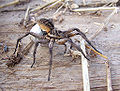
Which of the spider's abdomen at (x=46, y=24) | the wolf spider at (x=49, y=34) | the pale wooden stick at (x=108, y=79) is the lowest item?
the pale wooden stick at (x=108, y=79)

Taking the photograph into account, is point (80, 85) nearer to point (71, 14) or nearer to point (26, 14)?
point (71, 14)

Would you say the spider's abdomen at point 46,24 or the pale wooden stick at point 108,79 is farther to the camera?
the spider's abdomen at point 46,24

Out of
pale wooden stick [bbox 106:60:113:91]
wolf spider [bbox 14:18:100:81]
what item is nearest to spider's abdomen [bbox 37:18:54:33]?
wolf spider [bbox 14:18:100:81]

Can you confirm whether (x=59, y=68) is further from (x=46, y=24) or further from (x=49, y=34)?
(x=46, y=24)

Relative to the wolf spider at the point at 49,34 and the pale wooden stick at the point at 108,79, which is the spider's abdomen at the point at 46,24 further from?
the pale wooden stick at the point at 108,79

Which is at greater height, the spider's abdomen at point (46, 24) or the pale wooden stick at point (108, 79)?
the spider's abdomen at point (46, 24)

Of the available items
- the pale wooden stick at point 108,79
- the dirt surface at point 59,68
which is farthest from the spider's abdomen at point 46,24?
the pale wooden stick at point 108,79

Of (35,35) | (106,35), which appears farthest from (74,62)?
(106,35)

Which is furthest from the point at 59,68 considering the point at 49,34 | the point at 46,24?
the point at 46,24

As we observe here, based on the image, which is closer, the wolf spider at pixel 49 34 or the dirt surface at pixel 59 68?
the dirt surface at pixel 59 68

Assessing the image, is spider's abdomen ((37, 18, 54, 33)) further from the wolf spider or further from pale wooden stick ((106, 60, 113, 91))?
pale wooden stick ((106, 60, 113, 91))

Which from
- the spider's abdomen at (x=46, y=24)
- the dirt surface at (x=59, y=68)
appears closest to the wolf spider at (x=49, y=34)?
the spider's abdomen at (x=46, y=24)
